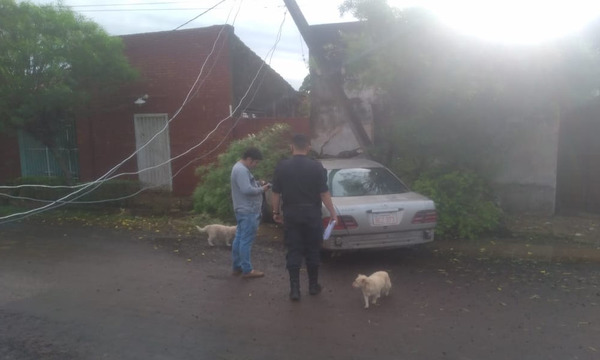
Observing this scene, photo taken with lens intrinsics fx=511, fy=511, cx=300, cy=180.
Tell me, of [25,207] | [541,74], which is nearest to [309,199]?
[541,74]

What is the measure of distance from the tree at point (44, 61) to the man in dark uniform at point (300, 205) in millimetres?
6820

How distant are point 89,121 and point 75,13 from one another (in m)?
3.30

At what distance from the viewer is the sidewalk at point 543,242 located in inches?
281

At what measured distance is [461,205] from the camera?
8.21 meters

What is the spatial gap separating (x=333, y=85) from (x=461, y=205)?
3.28 metres

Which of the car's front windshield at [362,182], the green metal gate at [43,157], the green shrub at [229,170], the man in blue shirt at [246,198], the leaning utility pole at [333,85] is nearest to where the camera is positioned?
the man in blue shirt at [246,198]

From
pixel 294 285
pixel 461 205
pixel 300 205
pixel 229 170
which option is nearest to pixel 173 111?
pixel 229 170

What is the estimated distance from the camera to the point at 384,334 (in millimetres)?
4414

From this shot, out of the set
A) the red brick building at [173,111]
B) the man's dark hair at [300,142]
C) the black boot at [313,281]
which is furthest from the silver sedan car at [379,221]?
the red brick building at [173,111]

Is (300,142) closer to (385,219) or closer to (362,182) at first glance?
(385,219)

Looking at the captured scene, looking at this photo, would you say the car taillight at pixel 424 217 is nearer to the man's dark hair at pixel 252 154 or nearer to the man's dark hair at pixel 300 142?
the man's dark hair at pixel 300 142

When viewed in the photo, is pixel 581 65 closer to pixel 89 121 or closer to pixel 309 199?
pixel 309 199

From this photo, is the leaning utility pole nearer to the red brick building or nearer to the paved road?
the red brick building

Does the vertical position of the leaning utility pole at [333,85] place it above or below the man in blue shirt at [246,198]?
above
